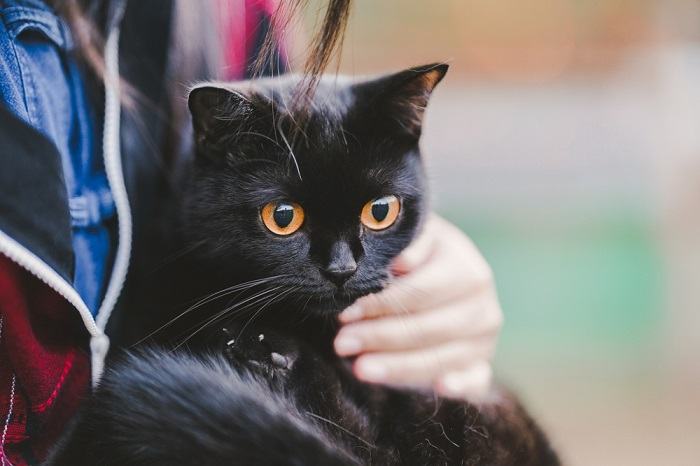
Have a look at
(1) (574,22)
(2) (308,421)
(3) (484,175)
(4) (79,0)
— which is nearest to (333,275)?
(2) (308,421)

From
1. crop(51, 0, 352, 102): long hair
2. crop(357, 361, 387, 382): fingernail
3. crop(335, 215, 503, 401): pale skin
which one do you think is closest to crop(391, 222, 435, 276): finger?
crop(335, 215, 503, 401): pale skin

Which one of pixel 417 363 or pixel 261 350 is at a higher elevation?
pixel 261 350

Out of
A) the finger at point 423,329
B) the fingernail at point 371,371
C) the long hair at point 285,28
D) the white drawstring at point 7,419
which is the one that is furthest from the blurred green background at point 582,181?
the white drawstring at point 7,419

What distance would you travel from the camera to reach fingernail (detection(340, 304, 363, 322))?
0.68 m

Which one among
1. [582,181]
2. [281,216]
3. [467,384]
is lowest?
[582,181]

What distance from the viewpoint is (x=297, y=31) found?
2.17 feet

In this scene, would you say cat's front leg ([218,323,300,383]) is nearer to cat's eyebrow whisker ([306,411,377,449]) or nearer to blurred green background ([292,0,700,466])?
cat's eyebrow whisker ([306,411,377,449])

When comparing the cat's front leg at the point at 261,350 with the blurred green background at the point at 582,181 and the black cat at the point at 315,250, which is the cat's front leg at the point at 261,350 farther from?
the blurred green background at the point at 582,181

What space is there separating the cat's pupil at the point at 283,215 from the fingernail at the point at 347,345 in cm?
14

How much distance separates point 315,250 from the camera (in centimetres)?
62

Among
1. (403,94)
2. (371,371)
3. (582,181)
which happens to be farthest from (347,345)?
(582,181)

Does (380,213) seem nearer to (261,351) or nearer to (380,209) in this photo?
(380,209)

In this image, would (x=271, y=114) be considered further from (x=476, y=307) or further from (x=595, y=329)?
(x=595, y=329)

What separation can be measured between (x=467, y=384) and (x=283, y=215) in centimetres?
29
